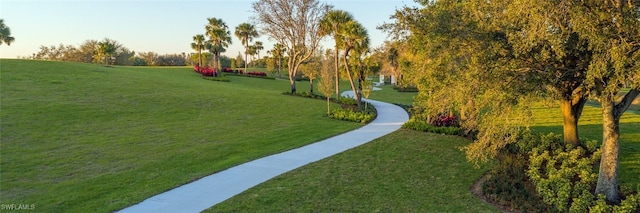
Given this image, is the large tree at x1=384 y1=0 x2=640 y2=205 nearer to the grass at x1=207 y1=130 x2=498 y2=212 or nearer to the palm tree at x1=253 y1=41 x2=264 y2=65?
the grass at x1=207 y1=130 x2=498 y2=212

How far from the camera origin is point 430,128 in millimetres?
14836

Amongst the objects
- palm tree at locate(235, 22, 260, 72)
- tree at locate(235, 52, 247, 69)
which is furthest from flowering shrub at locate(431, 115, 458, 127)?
tree at locate(235, 52, 247, 69)

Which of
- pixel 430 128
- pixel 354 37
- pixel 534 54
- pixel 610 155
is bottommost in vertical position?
pixel 430 128

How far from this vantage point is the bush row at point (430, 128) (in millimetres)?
14305

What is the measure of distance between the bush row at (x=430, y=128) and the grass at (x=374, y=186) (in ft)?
8.92

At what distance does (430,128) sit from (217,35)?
111 ft

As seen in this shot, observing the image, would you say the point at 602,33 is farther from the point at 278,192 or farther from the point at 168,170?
the point at 168,170

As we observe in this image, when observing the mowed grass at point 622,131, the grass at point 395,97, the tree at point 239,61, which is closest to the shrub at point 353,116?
the mowed grass at point 622,131

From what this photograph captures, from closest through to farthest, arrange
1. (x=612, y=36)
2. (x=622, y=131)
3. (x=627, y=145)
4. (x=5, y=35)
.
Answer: (x=612, y=36)
(x=627, y=145)
(x=622, y=131)
(x=5, y=35)

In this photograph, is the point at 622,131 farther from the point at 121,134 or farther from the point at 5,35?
the point at 5,35

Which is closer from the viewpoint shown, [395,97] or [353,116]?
[353,116]

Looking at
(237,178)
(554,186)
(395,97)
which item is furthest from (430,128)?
(395,97)

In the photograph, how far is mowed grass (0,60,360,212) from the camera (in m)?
7.80

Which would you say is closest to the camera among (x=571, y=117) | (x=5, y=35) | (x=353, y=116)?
(x=571, y=117)
